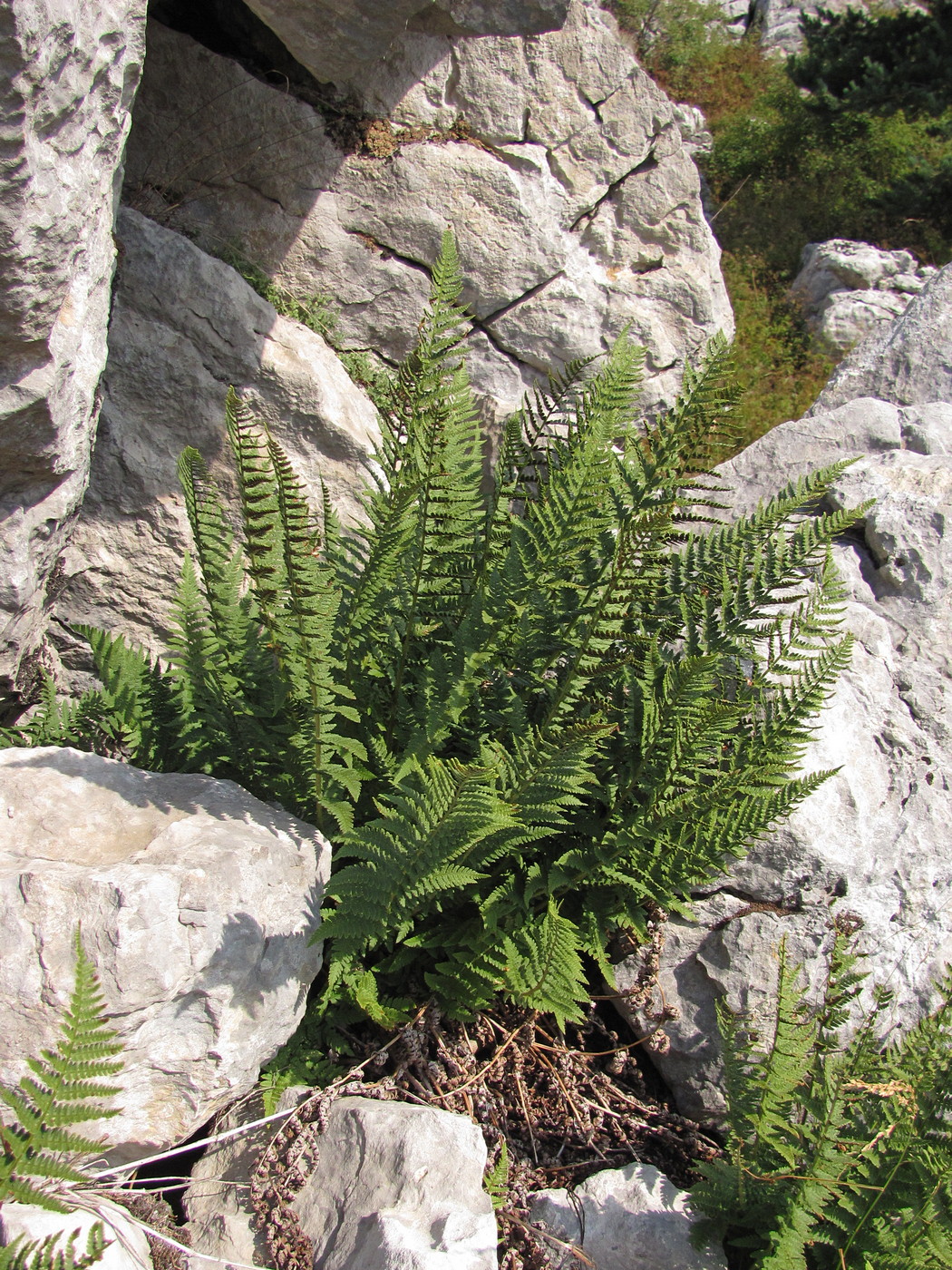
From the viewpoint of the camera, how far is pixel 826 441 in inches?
165

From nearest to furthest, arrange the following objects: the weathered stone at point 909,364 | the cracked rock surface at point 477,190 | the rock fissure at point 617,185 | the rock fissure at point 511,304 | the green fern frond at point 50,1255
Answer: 1. the green fern frond at point 50,1255
2. the weathered stone at point 909,364
3. the cracked rock surface at point 477,190
4. the rock fissure at point 511,304
5. the rock fissure at point 617,185

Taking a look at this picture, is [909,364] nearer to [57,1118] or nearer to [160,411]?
[160,411]

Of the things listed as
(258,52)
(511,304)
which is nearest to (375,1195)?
(511,304)

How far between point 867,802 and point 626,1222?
1.56 meters

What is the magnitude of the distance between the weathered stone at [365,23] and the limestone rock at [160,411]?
52.0 inches

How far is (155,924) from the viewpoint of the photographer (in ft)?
6.95

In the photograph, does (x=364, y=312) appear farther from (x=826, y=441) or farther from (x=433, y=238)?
(x=826, y=441)

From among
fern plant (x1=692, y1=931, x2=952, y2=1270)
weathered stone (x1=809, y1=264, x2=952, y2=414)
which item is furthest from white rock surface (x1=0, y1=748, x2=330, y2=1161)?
weathered stone (x1=809, y1=264, x2=952, y2=414)

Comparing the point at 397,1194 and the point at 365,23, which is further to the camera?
the point at 365,23

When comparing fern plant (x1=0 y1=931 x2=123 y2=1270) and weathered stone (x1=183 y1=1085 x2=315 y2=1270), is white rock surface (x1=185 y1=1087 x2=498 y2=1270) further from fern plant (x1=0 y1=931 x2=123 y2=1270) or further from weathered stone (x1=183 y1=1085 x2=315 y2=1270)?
fern plant (x1=0 y1=931 x2=123 y2=1270)

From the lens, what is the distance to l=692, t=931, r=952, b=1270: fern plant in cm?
210

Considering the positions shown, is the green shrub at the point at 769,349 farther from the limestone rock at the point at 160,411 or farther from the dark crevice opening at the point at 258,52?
the limestone rock at the point at 160,411

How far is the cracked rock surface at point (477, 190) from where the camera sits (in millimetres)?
4828

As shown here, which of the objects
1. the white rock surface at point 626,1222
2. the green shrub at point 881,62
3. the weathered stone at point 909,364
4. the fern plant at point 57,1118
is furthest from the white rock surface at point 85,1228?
the green shrub at point 881,62
